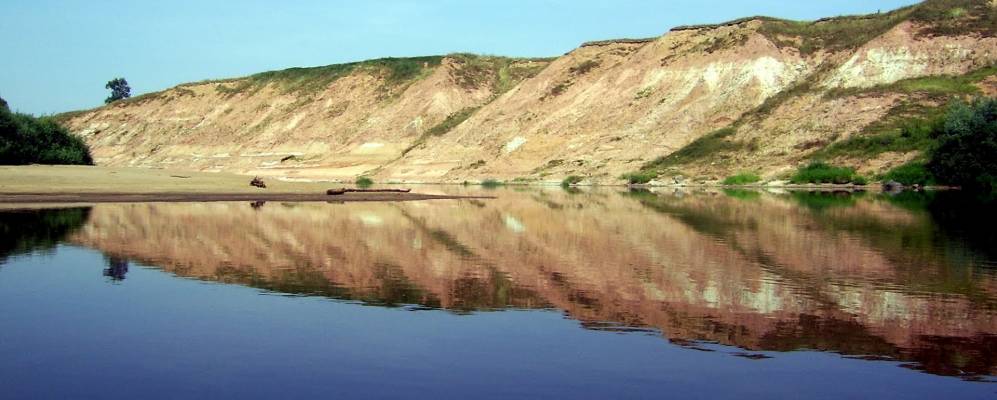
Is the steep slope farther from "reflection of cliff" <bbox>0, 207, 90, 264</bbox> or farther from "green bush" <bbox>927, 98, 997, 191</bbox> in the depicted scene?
"reflection of cliff" <bbox>0, 207, 90, 264</bbox>

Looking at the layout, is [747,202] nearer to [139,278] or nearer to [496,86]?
[139,278]

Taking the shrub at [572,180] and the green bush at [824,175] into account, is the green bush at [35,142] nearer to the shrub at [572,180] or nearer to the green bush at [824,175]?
the shrub at [572,180]

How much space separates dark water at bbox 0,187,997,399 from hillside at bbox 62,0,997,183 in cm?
5488

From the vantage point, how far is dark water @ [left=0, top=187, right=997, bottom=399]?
9.47m

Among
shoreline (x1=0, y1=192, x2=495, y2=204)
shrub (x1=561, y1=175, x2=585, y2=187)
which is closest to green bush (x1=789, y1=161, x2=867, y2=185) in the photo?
shrub (x1=561, y1=175, x2=585, y2=187)

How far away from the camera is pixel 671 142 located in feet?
282

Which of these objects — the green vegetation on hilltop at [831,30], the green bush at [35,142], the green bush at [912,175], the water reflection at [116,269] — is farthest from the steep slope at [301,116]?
the water reflection at [116,269]

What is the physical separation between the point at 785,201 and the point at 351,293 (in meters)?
37.8

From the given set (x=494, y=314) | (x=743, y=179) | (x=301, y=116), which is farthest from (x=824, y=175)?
(x=301, y=116)

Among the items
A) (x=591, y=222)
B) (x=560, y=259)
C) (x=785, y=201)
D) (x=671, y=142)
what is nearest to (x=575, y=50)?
(x=671, y=142)

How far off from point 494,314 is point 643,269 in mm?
5714

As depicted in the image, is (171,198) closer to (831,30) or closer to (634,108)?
(634,108)

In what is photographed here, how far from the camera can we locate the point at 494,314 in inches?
524

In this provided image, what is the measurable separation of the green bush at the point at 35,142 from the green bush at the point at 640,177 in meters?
42.9
